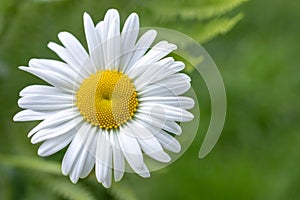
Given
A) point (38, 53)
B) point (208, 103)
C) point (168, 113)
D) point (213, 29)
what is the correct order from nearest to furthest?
point (168, 113) < point (213, 29) < point (38, 53) < point (208, 103)

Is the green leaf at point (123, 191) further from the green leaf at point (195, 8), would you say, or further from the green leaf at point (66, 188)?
the green leaf at point (195, 8)

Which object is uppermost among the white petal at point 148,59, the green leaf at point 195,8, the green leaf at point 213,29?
the green leaf at point 195,8

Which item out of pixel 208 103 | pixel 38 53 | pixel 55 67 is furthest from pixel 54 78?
pixel 208 103

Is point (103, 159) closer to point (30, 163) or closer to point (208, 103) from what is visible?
point (30, 163)

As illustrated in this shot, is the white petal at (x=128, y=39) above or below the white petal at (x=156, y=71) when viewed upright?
above

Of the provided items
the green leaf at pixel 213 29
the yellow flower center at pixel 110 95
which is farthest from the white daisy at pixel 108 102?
the green leaf at pixel 213 29

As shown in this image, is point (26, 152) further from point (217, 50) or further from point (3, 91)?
point (217, 50)

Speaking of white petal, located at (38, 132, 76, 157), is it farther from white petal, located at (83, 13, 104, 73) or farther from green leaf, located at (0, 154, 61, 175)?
green leaf, located at (0, 154, 61, 175)

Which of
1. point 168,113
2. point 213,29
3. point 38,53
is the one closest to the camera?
point 168,113
